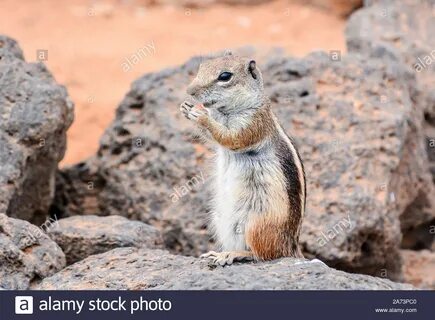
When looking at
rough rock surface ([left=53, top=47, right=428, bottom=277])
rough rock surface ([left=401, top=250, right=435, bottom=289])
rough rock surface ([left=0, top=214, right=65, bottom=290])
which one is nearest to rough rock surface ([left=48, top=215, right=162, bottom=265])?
rough rock surface ([left=0, top=214, right=65, bottom=290])

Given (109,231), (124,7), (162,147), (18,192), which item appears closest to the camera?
(109,231)

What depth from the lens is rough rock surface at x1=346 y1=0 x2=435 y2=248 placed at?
10953 millimetres

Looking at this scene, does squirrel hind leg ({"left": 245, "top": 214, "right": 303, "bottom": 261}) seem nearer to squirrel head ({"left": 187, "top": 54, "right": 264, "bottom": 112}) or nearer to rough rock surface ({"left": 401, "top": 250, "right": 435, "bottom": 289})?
squirrel head ({"left": 187, "top": 54, "right": 264, "bottom": 112})

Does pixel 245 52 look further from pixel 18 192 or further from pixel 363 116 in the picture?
pixel 18 192

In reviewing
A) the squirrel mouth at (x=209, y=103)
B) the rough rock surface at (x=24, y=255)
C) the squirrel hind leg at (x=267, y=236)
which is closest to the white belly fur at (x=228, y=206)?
the squirrel hind leg at (x=267, y=236)

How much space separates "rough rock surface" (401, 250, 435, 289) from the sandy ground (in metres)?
4.25

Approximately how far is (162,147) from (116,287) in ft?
10.1

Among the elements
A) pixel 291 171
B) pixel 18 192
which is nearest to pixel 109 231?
pixel 18 192

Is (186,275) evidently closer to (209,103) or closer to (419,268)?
(209,103)

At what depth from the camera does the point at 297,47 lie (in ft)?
49.6

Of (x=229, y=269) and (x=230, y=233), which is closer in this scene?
(x=229, y=269)

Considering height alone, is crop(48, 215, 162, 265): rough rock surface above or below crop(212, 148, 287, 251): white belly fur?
below

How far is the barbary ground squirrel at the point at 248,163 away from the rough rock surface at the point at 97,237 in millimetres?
723

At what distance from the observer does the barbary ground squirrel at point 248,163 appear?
7.49m
